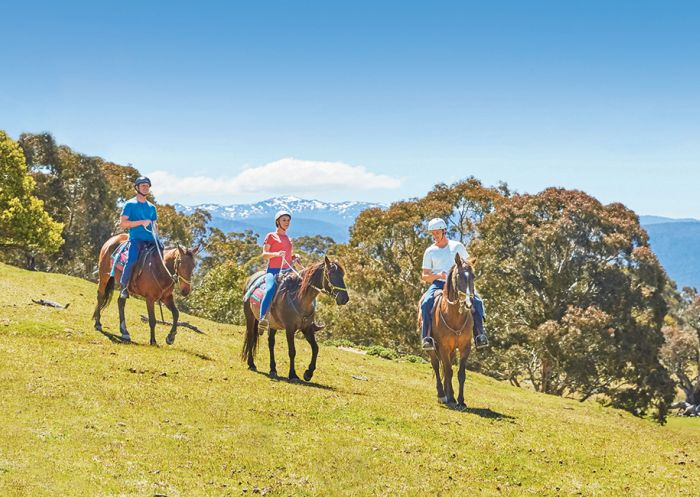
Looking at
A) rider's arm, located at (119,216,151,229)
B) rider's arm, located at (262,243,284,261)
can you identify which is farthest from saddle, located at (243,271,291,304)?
rider's arm, located at (119,216,151,229)

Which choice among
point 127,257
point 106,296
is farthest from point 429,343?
point 106,296

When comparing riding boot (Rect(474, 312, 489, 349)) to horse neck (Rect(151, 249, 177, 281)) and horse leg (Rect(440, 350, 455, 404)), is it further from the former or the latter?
horse neck (Rect(151, 249, 177, 281))

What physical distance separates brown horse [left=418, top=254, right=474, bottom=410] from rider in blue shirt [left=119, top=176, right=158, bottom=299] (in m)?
8.88

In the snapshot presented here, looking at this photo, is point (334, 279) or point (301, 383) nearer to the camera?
point (334, 279)

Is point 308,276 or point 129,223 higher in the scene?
point 129,223

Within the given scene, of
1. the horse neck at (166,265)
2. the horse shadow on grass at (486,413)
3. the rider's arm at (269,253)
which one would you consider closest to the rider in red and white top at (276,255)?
the rider's arm at (269,253)

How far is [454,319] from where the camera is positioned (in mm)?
15625

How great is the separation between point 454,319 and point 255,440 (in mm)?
6287

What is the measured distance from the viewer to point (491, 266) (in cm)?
4197

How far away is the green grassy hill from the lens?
982 cm

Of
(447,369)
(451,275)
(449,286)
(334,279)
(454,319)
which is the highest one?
(451,275)

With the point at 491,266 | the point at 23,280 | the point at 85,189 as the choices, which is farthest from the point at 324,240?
the point at 23,280

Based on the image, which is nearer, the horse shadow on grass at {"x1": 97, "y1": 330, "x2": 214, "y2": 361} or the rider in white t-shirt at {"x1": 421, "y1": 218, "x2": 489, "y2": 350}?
the rider in white t-shirt at {"x1": 421, "y1": 218, "x2": 489, "y2": 350}

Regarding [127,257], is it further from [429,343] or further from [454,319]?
[454,319]
